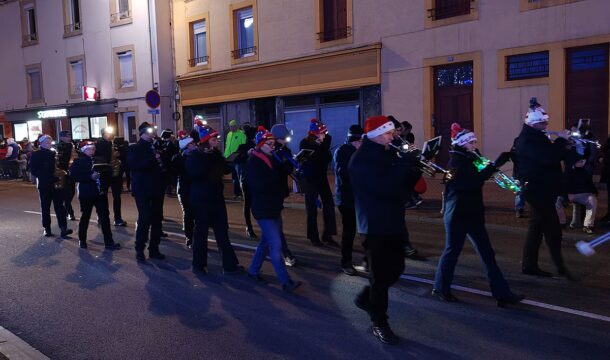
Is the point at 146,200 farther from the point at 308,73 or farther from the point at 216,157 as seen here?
the point at 308,73

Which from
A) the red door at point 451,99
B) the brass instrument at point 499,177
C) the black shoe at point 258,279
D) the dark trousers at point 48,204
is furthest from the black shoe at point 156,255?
the red door at point 451,99

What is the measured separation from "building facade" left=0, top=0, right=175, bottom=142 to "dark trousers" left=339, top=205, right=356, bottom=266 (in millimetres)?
17126

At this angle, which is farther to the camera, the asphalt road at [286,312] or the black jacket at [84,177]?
the black jacket at [84,177]

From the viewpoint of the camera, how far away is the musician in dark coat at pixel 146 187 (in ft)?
25.8

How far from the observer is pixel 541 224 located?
6.19m

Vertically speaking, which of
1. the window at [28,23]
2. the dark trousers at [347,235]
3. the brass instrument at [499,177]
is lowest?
the dark trousers at [347,235]

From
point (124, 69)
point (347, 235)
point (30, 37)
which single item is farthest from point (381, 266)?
point (30, 37)

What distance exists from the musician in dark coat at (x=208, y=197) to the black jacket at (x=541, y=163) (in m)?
3.63

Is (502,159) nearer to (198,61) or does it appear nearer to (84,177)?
(84,177)

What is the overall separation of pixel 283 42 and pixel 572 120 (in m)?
10.1

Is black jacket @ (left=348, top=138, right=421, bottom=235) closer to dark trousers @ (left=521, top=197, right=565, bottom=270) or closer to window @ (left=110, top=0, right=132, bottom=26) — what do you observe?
dark trousers @ (left=521, top=197, right=565, bottom=270)

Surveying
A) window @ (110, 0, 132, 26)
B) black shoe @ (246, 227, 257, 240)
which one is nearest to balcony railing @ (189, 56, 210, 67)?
window @ (110, 0, 132, 26)

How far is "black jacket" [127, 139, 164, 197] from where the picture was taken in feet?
25.8

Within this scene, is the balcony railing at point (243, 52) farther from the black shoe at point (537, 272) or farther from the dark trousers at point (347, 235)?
the black shoe at point (537, 272)
